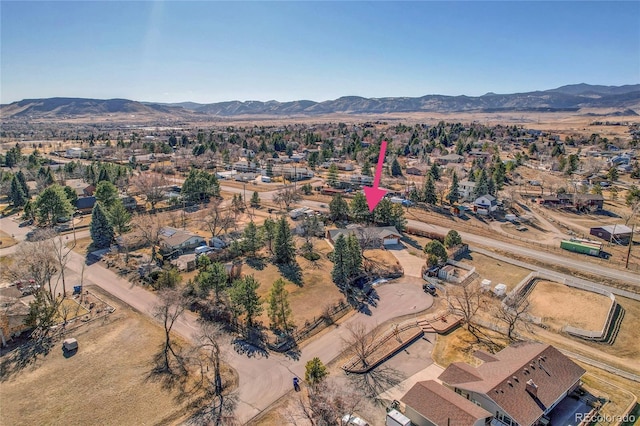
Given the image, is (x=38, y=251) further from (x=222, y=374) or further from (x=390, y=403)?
(x=390, y=403)

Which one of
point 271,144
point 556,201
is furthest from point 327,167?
point 556,201

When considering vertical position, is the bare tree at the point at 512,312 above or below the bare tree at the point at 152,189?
below

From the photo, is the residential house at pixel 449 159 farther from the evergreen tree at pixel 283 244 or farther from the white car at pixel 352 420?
the white car at pixel 352 420

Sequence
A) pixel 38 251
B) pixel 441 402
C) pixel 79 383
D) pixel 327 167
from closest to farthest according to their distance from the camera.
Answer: pixel 441 402 → pixel 79 383 → pixel 38 251 → pixel 327 167

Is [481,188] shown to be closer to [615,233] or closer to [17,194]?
[615,233]

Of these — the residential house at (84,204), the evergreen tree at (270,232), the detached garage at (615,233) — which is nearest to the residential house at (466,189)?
the detached garage at (615,233)

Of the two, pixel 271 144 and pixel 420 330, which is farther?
pixel 271 144
